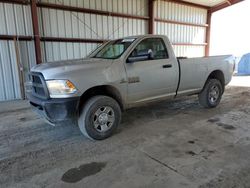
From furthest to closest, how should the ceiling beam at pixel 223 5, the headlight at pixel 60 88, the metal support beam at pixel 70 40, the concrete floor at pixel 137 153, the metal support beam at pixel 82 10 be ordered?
the ceiling beam at pixel 223 5, the metal support beam at pixel 70 40, the metal support beam at pixel 82 10, the headlight at pixel 60 88, the concrete floor at pixel 137 153

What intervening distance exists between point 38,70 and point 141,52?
1.94 metres

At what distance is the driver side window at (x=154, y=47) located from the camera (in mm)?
4148

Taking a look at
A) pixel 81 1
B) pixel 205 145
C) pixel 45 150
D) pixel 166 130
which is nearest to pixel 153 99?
pixel 166 130

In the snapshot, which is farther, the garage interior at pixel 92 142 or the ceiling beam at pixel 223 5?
the ceiling beam at pixel 223 5

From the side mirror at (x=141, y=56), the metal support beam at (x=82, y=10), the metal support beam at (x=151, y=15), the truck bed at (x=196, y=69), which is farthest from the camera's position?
the metal support beam at (x=151, y=15)

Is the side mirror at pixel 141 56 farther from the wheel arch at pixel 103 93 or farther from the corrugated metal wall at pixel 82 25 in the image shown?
the corrugated metal wall at pixel 82 25

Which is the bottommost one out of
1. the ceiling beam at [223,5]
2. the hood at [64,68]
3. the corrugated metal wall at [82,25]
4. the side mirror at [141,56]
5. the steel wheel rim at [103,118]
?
the steel wheel rim at [103,118]

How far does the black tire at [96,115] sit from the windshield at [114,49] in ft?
3.14

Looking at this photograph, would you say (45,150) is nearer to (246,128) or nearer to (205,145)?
(205,145)

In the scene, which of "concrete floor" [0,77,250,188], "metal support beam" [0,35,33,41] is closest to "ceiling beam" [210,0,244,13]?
"concrete floor" [0,77,250,188]

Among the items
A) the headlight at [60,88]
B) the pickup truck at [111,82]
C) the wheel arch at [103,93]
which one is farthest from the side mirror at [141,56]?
the headlight at [60,88]

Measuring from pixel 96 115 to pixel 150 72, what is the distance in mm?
1447

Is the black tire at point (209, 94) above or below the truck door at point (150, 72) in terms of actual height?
below

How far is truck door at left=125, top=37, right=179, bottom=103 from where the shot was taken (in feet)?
12.8
